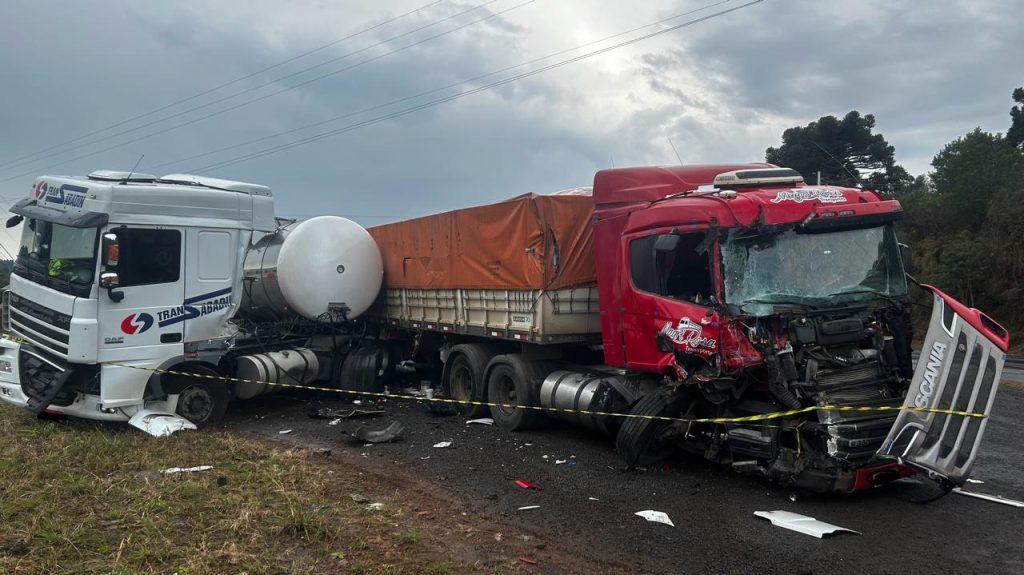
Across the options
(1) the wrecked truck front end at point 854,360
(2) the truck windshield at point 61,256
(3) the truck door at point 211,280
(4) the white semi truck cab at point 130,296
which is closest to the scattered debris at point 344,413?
(4) the white semi truck cab at point 130,296

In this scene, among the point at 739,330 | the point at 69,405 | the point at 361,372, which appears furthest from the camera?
the point at 361,372

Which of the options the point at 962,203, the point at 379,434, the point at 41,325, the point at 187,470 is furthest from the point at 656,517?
the point at 962,203

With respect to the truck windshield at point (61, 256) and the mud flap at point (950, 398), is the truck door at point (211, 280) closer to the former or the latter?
the truck windshield at point (61, 256)

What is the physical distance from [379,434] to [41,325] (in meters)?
4.29

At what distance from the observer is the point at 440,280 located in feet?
35.6

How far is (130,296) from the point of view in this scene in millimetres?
8898

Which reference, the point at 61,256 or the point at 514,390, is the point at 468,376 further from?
the point at 61,256

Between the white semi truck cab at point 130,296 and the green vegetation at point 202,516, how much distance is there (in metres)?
1.15

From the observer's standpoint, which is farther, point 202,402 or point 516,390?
point 202,402

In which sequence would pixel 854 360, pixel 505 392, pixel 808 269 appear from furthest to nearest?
pixel 505 392 → pixel 808 269 → pixel 854 360

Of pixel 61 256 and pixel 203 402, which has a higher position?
pixel 61 256

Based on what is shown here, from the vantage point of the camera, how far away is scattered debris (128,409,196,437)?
852 centimetres

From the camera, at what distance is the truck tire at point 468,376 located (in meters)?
9.87

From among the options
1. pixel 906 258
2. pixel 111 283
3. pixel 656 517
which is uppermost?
pixel 906 258
